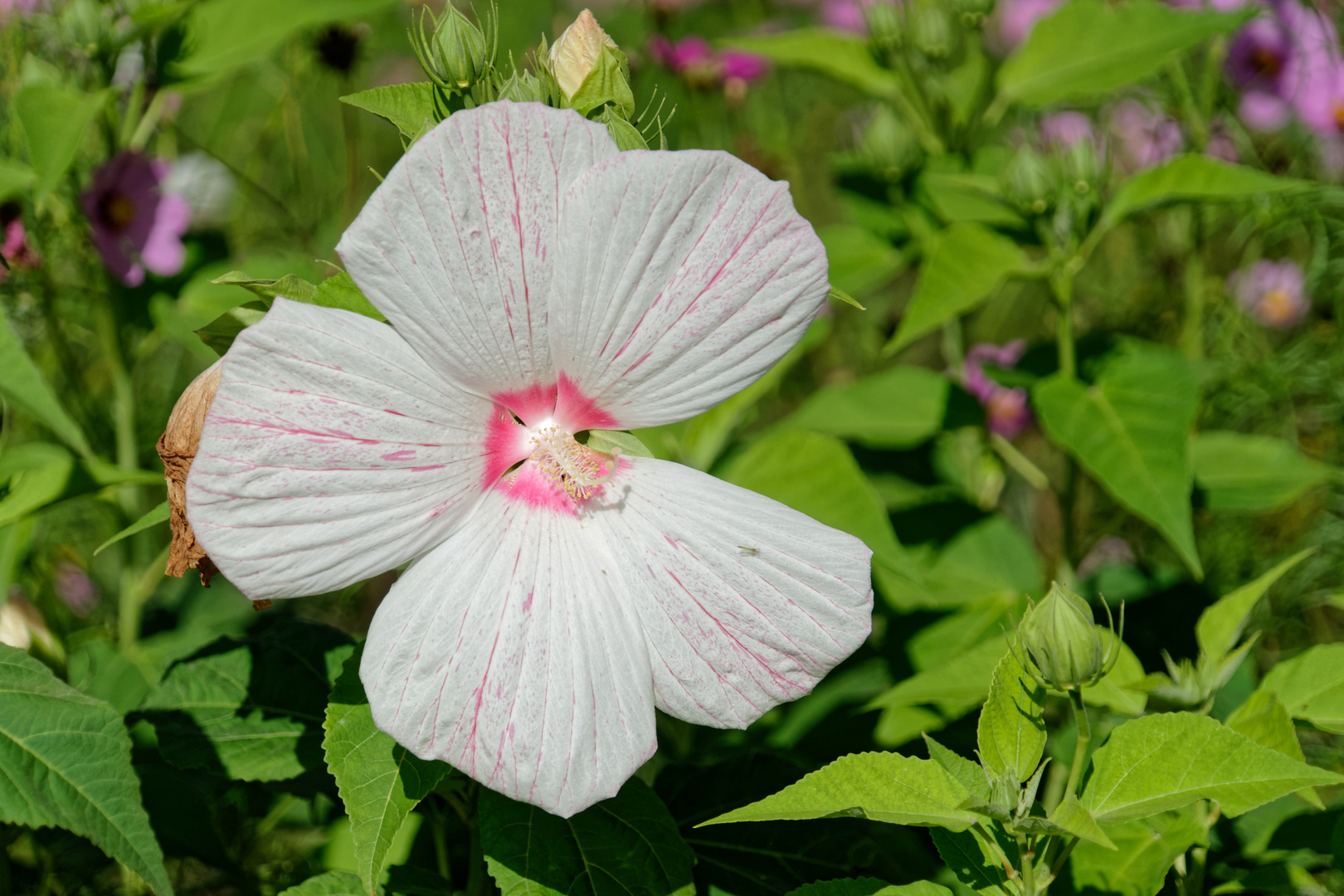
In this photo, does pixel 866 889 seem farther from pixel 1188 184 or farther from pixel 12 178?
pixel 12 178

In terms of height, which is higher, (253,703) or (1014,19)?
(1014,19)

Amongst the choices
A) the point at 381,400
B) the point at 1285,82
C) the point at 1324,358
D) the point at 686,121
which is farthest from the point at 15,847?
the point at 1285,82

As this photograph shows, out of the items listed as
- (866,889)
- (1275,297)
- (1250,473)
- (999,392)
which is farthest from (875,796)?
(1275,297)

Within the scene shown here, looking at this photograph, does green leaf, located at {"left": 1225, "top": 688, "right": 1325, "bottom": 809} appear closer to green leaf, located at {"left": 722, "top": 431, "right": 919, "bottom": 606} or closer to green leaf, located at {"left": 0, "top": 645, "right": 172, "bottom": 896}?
green leaf, located at {"left": 722, "top": 431, "right": 919, "bottom": 606}

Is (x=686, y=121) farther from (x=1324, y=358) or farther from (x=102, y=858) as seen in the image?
(x=102, y=858)

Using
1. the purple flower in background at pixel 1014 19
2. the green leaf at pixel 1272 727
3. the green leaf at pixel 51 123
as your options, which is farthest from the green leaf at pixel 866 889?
the purple flower in background at pixel 1014 19

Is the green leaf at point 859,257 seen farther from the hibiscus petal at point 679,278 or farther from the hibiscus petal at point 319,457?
the hibiscus petal at point 319,457
